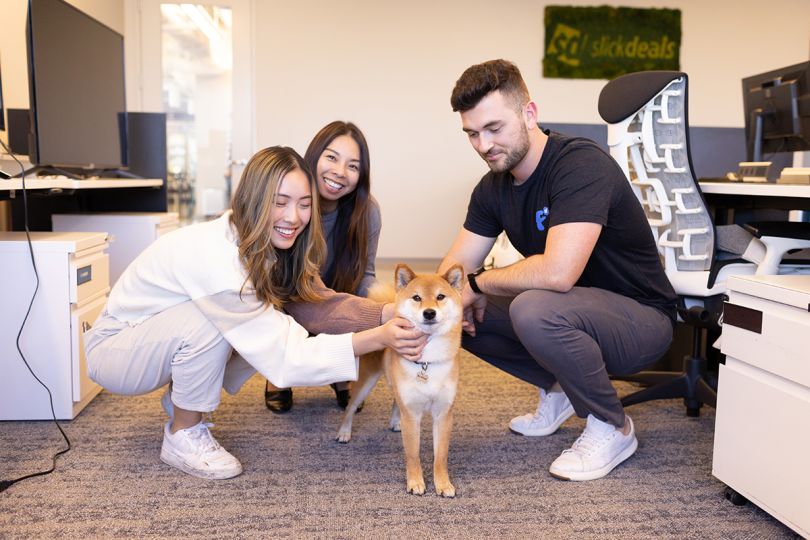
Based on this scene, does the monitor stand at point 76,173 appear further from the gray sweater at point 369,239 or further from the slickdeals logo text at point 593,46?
the slickdeals logo text at point 593,46

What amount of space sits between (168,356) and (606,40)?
182 inches

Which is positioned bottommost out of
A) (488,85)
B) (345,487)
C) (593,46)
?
(345,487)

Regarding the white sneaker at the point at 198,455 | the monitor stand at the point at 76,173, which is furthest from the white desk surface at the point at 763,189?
the monitor stand at the point at 76,173

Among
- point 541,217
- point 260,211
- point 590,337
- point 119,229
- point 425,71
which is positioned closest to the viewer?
point 260,211

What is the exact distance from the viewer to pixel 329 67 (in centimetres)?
530

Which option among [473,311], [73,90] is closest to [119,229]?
[73,90]

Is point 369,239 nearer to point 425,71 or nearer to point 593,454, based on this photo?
point 593,454

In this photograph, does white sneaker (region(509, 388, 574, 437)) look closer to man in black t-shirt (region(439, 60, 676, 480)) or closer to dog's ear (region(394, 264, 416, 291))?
man in black t-shirt (region(439, 60, 676, 480))

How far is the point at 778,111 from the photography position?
2.91 meters

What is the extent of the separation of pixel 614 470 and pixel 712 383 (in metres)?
0.66

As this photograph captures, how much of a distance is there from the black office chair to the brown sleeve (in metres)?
0.98

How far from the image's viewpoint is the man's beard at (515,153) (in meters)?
1.92

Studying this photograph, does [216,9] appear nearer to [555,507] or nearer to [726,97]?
[726,97]

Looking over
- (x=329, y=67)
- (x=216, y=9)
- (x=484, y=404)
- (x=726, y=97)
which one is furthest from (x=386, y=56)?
(x=484, y=404)
